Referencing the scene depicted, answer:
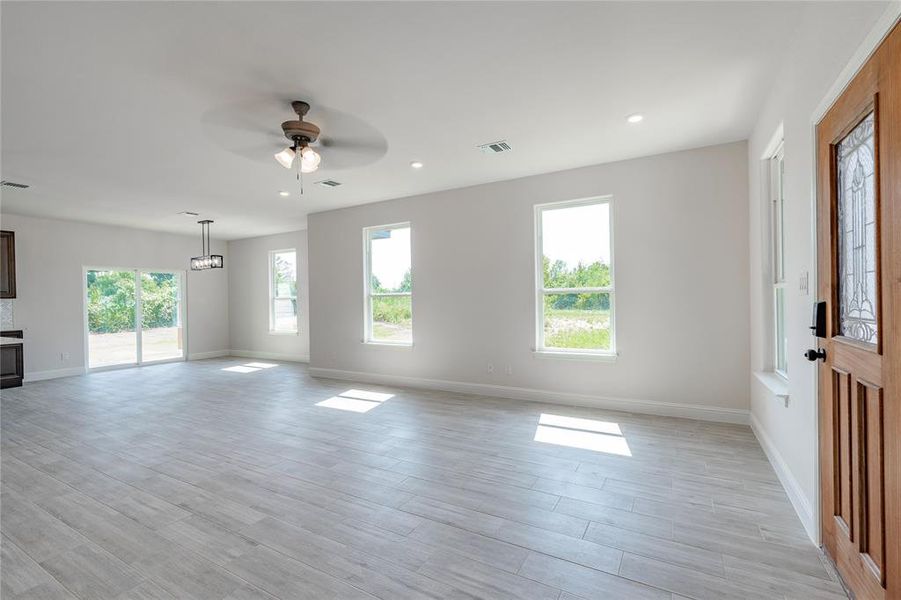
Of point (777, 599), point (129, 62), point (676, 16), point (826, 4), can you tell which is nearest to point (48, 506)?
point (129, 62)

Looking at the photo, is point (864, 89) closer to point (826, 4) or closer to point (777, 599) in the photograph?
point (826, 4)

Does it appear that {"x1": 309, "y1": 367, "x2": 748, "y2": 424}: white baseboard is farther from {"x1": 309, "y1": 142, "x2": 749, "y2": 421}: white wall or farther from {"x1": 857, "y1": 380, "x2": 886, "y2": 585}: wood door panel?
{"x1": 857, "y1": 380, "x2": 886, "y2": 585}: wood door panel

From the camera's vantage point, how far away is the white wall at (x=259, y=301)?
841cm

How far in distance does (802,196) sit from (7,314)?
9.86 meters

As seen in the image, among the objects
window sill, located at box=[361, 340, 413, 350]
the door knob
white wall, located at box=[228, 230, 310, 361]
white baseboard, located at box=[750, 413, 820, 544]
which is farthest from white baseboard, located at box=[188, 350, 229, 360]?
the door knob

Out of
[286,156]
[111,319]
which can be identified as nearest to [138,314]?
[111,319]

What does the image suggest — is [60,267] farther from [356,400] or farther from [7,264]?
[356,400]

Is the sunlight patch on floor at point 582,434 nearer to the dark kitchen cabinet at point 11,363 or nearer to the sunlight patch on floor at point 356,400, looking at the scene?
the sunlight patch on floor at point 356,400

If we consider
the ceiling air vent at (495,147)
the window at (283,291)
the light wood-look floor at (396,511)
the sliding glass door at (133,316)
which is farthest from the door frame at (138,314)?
the ceiling air vent at (495,147)

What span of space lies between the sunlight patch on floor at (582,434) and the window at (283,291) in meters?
6.39

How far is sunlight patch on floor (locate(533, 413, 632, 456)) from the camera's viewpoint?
11.0ft

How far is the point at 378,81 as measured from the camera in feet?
8.82

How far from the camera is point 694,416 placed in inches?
159

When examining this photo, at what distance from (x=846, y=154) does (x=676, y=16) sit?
1080 millimetres
